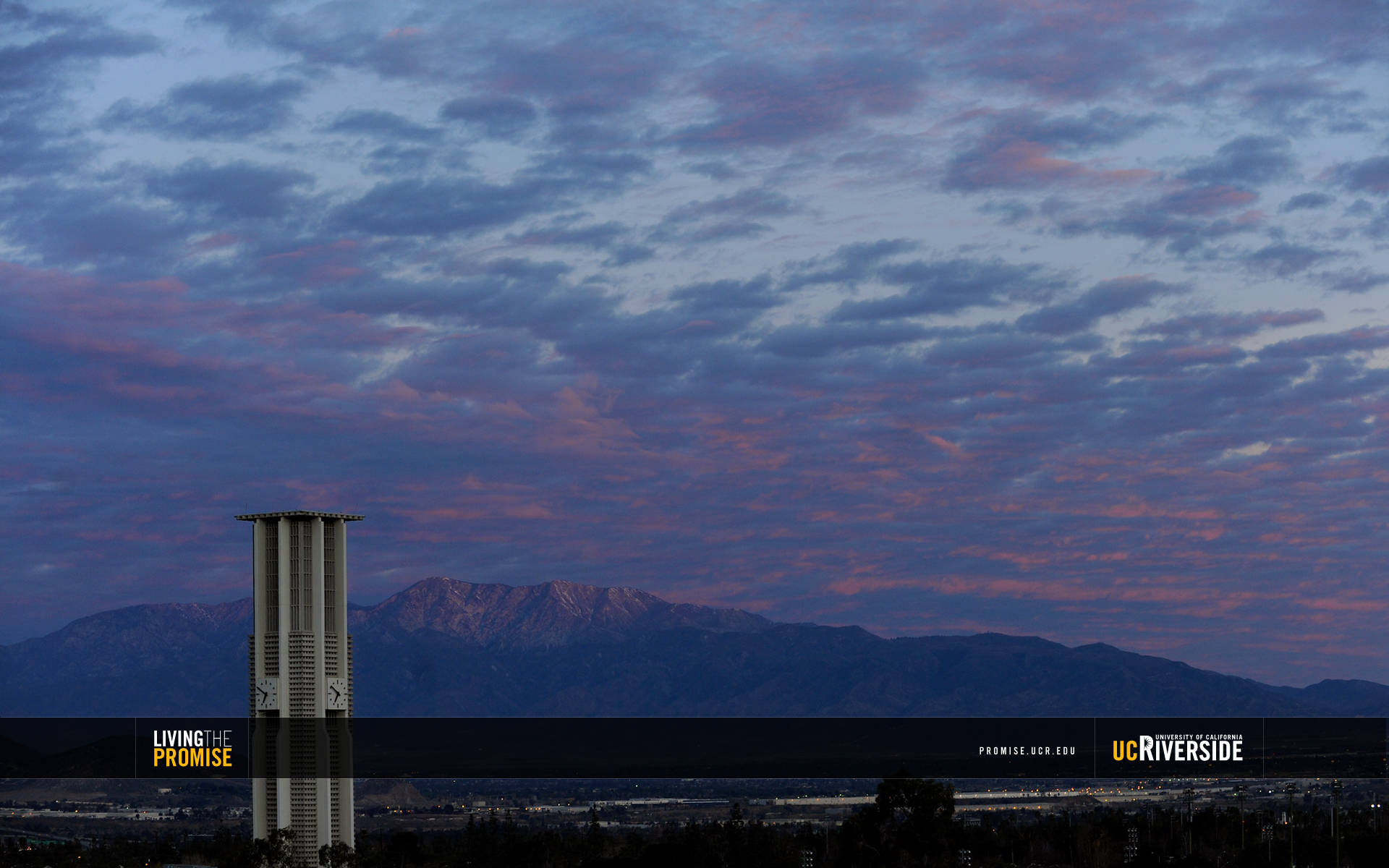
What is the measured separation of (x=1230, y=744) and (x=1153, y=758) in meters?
8.45

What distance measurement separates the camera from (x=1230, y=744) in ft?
639

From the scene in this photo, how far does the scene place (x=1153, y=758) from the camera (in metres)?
198
